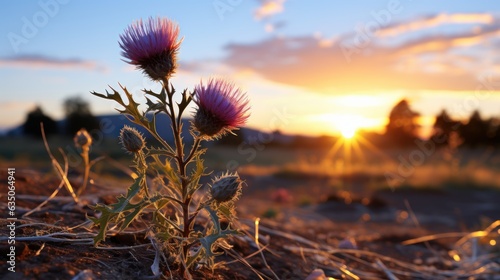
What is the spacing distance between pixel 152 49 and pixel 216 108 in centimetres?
32

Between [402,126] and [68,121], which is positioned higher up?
[402,126]

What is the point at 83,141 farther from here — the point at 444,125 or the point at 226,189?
the point at 444,125

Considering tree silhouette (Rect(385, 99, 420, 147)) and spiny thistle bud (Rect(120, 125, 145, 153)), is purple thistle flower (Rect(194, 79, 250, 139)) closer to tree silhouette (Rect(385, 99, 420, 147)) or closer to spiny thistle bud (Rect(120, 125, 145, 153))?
spiny thistle bud (Rect(120, 125, 145, 153))

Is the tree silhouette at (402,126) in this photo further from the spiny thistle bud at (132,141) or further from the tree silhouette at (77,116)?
the spiny thistle bud at (132,141)

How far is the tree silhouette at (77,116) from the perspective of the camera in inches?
1384

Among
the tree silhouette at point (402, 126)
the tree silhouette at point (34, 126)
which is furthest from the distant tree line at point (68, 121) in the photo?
the tree silhouette at point (402, 126)

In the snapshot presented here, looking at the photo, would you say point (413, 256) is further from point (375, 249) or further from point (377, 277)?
point (377, 277)

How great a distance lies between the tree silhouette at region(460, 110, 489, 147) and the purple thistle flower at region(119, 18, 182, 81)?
149 feet

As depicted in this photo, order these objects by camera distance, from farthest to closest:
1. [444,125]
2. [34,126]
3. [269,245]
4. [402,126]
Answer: [402,126] → [34,126] → [444,125] → [269,245]

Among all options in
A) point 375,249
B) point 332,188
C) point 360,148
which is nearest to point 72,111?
point 360,148

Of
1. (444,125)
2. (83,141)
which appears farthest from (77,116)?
(83,141)

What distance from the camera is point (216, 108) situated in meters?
1.82

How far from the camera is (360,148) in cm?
4822

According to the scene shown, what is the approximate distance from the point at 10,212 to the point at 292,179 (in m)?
16.0
